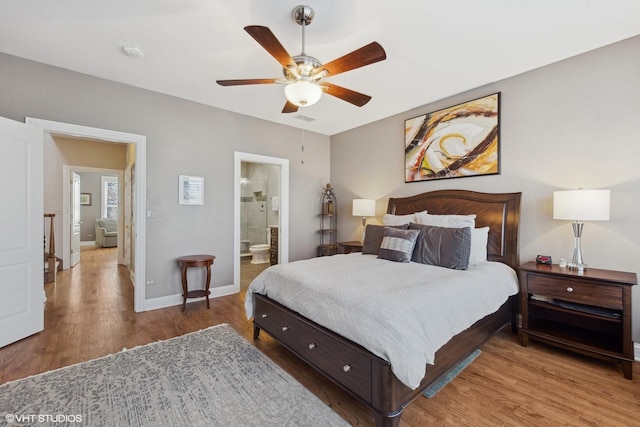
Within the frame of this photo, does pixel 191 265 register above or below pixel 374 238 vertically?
below

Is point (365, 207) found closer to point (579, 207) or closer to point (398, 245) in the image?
point (398, 245)

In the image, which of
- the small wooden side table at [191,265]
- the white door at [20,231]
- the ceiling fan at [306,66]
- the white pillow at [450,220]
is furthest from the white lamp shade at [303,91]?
the white door at [20,231]

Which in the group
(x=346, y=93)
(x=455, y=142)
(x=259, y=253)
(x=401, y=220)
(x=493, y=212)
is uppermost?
(x=346, y=93)

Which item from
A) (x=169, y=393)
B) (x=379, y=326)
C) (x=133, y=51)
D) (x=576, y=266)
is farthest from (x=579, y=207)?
(x=133, y=51)

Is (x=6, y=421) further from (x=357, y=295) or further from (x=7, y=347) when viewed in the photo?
(x=357, y=295)

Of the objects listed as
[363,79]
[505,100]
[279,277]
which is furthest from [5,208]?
[505,100]

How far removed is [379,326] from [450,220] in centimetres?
203

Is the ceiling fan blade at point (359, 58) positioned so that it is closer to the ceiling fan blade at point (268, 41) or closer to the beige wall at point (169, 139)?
the ceiling fan blade at point (268, 41)

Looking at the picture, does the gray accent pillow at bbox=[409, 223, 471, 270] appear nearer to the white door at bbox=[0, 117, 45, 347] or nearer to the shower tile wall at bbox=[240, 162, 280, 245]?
the white door at bbox=[0, 117, 45, 347]

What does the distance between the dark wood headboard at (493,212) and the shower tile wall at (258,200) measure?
413cm

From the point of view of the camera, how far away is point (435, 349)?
1.66m

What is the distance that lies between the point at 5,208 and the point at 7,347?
126 centimetres

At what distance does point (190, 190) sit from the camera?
3787mm

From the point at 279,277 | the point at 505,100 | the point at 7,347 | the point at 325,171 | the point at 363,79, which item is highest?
the point at 363,79
